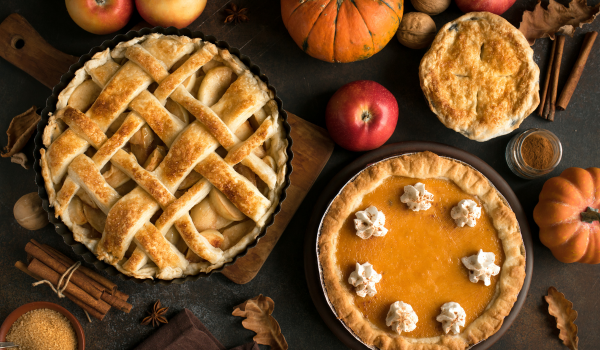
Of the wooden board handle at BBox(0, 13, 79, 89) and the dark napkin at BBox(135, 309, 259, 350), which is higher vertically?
the wooden board handle at BBox(0, 13, 79, 89)

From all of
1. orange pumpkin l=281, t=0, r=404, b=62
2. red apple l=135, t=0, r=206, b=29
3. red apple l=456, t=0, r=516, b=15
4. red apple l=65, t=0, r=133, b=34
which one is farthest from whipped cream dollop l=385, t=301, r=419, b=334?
red apple l=65, t=0, r=133, b=34

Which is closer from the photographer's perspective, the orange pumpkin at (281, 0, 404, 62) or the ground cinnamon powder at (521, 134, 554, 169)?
the orange pumpkin at (281, 0, 404, 62)

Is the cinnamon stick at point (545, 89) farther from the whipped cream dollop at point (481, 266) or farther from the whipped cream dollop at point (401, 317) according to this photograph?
the whipped cream dollop at point (401, 317)

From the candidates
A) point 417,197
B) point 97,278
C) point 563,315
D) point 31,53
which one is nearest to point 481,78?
point 417,197

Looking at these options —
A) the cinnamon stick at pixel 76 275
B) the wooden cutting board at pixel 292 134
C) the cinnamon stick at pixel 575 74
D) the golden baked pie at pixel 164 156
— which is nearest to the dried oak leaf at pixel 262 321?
the wooden cutting board at pixel 292 134

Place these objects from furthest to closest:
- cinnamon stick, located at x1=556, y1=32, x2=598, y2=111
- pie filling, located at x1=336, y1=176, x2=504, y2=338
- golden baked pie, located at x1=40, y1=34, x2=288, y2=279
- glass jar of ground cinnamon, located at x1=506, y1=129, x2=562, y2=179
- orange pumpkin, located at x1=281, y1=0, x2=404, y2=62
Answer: cinnamon stick, located at x1=556, y1=32, x2=598, y2=111, glass jar of ground cinnamon, located at x1=506, y1=129, x2=562, y2=179, pie filling, located at x1=336, y1=176, x2=504, y2=338, orange pumpkin, located at x1=281, y1=0, x2=404, y2=62, golden baked pie, located at x1=40, y1=34, x2=288, y2=279

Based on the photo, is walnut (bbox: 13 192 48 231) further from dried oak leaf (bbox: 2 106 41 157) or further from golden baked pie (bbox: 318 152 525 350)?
golden baked pie (bbox: 318 152 525 350)

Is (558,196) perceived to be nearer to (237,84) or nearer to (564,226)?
(564,226)

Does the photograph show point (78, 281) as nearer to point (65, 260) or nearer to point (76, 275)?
point (76, 275)
